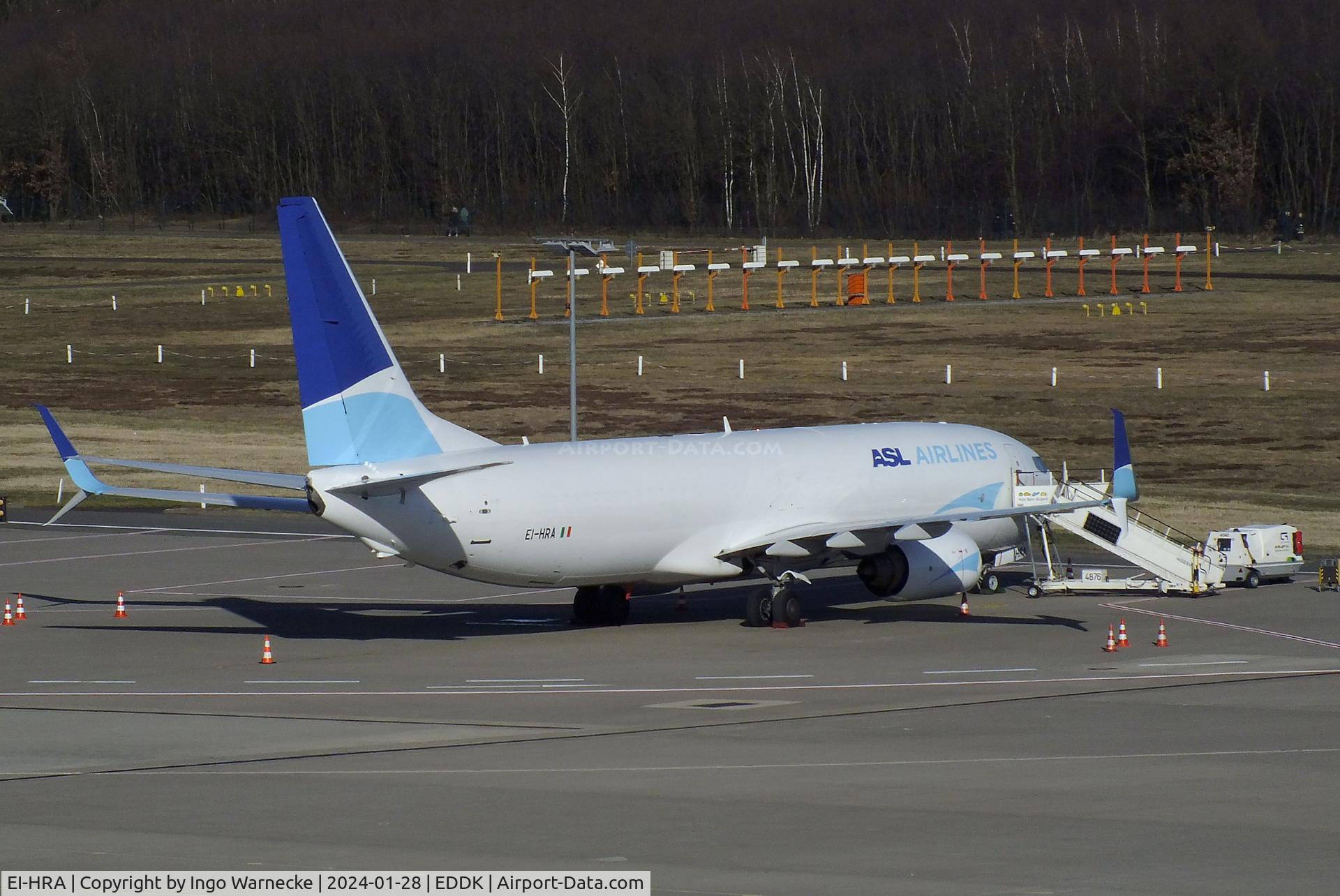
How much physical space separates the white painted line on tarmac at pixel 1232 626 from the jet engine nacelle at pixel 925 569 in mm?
4549

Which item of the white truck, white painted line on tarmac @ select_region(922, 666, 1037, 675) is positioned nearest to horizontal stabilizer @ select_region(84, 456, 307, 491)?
white painted line on tarmac @ select_region(922, 666, 1037, 675)

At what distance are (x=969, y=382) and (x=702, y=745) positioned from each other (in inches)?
2471

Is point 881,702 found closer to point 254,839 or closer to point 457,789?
point 457,789

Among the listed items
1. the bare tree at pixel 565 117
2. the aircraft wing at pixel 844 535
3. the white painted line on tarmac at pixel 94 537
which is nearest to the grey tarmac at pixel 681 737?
the aircraft wing at pixel 844 535

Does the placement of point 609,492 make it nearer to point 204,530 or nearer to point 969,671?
point 969,671

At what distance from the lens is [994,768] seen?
24188 mm

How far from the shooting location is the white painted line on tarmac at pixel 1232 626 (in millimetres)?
37312

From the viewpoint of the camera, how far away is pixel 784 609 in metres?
40.4

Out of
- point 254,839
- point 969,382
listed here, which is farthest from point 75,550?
point 969,382

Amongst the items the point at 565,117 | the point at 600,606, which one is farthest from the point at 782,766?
the point at 565,117

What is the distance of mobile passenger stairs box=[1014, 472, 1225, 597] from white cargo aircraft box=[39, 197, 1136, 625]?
0.52m

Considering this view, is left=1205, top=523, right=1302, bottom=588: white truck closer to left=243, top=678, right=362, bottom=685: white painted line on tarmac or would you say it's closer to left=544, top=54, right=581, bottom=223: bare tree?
left=243, top=678, right=362, bottom=685: white painted line on tarmac

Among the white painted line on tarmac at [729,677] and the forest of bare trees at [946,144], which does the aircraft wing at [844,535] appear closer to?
the white painted line on tarmac at [729,677]

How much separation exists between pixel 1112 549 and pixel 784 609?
31.1 ft
